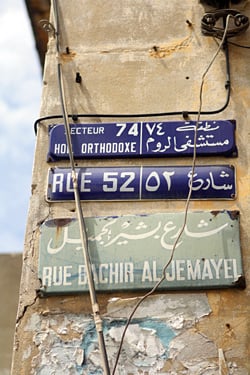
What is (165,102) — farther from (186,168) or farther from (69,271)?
(69,271)

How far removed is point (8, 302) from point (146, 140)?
3.21 metres

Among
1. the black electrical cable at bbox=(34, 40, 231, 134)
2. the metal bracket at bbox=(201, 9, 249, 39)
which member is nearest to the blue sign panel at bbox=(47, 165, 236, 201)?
the black electrical cable at bbox=(34, 40, 231, 134)

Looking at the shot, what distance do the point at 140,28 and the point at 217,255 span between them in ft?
5.28

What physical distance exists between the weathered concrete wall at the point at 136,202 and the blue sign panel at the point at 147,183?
5cm

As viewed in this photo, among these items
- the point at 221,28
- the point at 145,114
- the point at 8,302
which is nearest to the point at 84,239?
the point at 145,114

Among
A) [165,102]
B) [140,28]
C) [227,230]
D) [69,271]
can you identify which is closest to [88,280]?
[69,271]

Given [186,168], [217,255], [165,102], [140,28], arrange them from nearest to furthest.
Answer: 1. [217,255]
2. [186,168]
3. [165,102]
4. [140,28]

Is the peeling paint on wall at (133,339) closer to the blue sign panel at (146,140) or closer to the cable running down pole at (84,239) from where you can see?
the cable running down pole at (84,239)

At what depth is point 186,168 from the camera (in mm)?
3092

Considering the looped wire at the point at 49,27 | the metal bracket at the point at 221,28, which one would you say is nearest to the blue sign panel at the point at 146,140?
the metal bracket at the point at 221,28

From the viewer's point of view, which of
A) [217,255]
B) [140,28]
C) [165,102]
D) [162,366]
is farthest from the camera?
[140,28]

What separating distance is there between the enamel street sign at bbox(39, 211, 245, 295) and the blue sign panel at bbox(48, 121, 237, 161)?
0.38 meters

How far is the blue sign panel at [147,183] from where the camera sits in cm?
304

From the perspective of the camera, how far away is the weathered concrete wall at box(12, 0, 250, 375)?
268 centimetres
